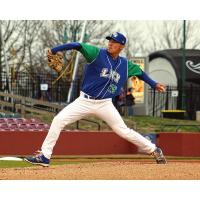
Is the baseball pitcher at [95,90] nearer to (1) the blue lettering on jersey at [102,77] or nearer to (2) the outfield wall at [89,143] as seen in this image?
(1) the blue lettering on jersey at [102,77]

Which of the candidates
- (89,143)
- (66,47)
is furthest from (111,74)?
(89,143)

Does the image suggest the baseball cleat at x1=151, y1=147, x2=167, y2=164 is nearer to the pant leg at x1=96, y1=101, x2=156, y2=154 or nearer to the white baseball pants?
the pant leg at x1=96, y1=101, x2=156, y2=154

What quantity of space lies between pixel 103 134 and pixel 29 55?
84.9 feet

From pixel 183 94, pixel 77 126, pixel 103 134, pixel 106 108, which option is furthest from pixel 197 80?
pixel 106 108

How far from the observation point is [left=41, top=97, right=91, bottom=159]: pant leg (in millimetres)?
12305

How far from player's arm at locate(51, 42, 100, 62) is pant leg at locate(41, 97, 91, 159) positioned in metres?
0.76

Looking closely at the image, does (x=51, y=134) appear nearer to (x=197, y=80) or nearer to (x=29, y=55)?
(x=197, y=80)

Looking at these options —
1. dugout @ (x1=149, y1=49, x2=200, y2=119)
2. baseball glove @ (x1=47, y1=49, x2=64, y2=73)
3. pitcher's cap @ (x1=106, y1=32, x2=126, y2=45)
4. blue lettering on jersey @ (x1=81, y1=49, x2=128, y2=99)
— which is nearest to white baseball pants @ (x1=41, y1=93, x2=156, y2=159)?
blue lettering on jersey @ (x1=81, y1=49, x2=128, y2=99)

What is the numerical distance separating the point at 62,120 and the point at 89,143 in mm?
12022

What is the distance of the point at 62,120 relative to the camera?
12328 millimetres

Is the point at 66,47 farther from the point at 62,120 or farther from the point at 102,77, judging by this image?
the point at 62,120

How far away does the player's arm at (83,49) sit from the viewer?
11.9m

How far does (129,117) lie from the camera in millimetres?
33906

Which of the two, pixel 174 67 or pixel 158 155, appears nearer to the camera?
pixel 158 155
